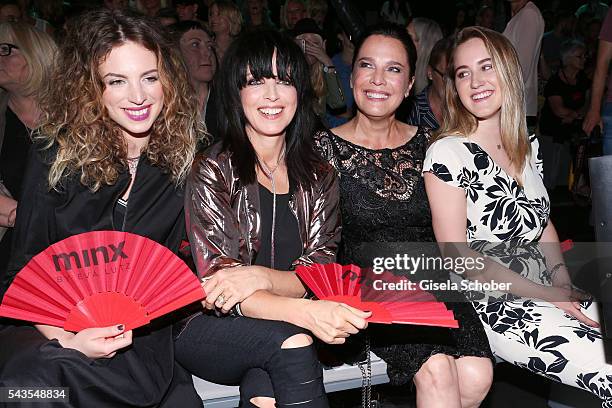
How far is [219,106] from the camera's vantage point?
8.82 feet

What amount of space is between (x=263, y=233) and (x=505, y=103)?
107 centimetres

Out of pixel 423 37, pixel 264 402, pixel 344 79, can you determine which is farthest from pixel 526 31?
pixel 264 402

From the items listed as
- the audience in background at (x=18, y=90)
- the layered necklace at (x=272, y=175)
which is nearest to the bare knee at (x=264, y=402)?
the layered necklace at (x=272, y=175)

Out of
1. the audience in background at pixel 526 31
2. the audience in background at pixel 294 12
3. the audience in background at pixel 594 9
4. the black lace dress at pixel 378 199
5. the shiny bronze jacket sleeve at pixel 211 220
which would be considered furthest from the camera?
the audience in background at pixel 594 9

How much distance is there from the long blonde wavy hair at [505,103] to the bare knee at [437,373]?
2.72 ft

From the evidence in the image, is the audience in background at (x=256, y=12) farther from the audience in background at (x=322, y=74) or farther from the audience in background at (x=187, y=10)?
the audience in background at (x=322, y=74)

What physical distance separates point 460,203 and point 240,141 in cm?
82

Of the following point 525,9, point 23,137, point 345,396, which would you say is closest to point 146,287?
point 23,137

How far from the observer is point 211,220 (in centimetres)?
243

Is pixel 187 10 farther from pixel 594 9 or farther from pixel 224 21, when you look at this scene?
pixel 594 9

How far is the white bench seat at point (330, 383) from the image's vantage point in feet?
8.08

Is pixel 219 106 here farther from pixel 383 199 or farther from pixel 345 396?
pixel 345 396

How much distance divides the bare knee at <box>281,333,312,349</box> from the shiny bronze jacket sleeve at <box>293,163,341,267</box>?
1.31ft

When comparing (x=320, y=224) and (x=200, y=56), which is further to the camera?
(x=200, y=56)
